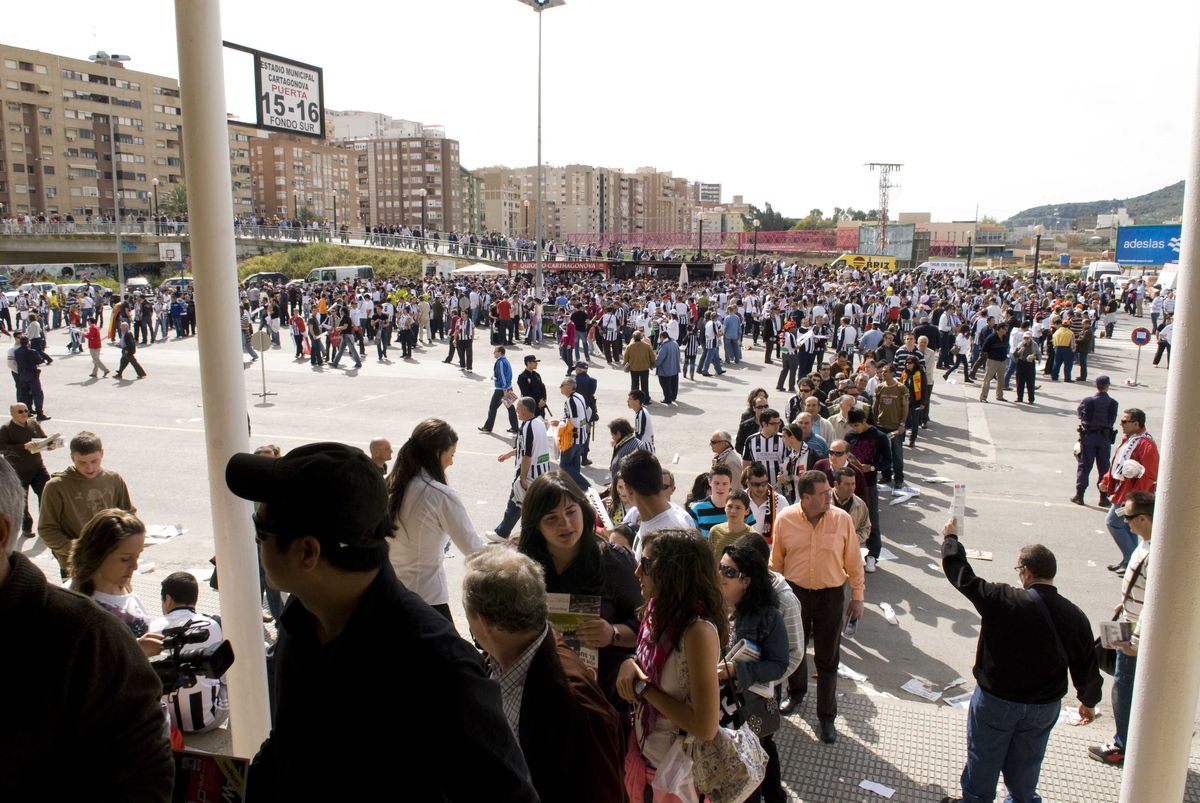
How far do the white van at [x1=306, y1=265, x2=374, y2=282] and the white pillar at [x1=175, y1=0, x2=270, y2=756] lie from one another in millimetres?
44981

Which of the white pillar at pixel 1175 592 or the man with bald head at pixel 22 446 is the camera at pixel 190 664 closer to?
the white pillar at pixel 1175 592

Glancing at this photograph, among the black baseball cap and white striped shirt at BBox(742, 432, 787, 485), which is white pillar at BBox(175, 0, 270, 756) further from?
white striped shirt at BBox(742, 432, 787, 485)

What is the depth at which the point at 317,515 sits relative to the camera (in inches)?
68.3

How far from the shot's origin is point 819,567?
5402 millimetres

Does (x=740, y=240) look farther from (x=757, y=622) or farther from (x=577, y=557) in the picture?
(x=577, y=557)

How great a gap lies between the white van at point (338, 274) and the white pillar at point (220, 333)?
148 ft

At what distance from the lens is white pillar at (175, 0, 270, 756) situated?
334 centimetres

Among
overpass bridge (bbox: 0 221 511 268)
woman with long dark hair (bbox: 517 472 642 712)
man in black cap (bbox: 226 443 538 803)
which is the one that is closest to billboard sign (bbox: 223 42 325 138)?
woman with long dark hair (bbox: 517 472 642 712)

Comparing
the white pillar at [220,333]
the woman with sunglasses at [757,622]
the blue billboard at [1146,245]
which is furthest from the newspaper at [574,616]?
the blue billboard at [1146,245]

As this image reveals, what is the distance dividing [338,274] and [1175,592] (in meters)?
51.8

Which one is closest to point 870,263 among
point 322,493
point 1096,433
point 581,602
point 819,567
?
point 1096,433

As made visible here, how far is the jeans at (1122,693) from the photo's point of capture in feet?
15.8

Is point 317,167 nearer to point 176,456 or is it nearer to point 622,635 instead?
point 176,456

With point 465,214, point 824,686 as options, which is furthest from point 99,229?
point 465,214
